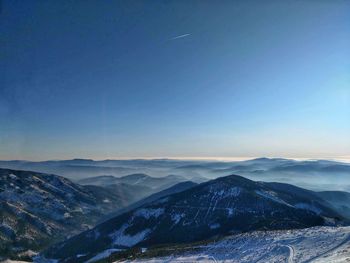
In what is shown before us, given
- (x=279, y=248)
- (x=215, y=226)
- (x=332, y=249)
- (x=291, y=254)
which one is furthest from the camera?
(x=215, y=226)

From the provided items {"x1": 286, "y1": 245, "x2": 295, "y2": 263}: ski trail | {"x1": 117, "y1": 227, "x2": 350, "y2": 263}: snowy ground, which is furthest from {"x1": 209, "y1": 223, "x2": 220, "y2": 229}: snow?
{"x1": 286, "y1": 245, "x2": 295, "y2": 263}: ski trail

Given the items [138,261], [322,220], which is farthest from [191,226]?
[138,261]

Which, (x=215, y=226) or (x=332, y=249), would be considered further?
(x=215, y=226)

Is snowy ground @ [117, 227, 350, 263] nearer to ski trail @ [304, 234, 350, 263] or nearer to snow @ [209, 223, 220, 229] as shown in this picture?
ski trail @ [304, 234, 350, 263]

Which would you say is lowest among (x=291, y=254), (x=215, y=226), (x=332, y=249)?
(x=215, y=226)

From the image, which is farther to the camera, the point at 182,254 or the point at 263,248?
the point at 182,254

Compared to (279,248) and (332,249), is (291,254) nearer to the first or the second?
(279,248)

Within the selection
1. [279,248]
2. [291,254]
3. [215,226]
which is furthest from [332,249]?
[215,226]

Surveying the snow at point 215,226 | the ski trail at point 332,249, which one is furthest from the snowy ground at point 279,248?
the snow at point 215,226

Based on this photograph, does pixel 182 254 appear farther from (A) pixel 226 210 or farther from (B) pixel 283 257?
→ (A) pixel 226 210
